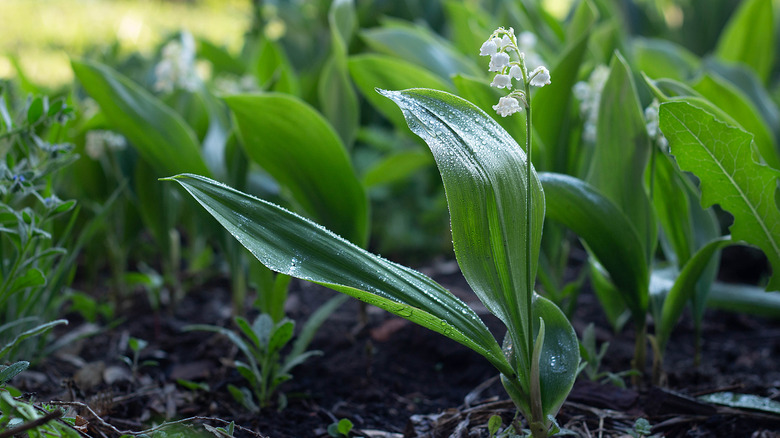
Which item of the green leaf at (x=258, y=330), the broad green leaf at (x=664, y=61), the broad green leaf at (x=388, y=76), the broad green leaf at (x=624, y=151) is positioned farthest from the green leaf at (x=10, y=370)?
the broad green leaf at (x=664, y=61)

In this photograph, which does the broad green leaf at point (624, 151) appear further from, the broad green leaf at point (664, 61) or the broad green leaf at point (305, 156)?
the broad green leaf at point (664, 61)

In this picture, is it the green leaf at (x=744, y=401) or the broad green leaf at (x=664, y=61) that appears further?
the broad green leaf at (x=664, y=61)

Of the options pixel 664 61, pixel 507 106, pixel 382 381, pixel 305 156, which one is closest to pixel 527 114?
pixel 507 106

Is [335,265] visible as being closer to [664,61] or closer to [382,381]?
[382,381]

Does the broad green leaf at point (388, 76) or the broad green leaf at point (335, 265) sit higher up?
the broad green leaf at point (388, 76)

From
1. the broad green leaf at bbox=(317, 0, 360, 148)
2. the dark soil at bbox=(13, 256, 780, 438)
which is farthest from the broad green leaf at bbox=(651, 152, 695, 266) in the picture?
the broad green leaf at bbox=(317, 0, 360, 148)

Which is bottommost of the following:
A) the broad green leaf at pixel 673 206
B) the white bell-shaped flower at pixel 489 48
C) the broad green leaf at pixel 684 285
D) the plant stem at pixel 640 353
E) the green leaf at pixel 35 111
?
the plant stem at pixel 640 353
